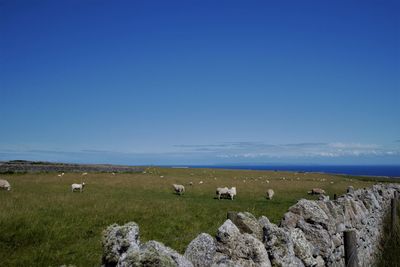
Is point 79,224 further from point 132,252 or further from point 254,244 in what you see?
point 132,252

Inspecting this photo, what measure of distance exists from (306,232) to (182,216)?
1364cm

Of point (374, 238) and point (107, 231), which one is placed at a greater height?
point (107, 231)

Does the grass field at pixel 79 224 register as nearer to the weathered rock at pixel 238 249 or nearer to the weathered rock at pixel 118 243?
the weathered rock at pixel 118 243

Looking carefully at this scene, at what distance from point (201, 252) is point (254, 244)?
938 millimetres

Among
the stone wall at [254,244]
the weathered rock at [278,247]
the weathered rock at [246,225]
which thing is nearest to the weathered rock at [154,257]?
the stone wall at [254,244]

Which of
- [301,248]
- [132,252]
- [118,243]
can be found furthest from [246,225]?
[132,252]

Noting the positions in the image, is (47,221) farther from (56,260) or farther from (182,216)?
(182,216)

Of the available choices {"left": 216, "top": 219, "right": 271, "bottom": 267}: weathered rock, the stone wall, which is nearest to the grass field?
the stone wall

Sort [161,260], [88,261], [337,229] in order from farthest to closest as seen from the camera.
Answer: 1. [88,261]
2. [337,229]
3. [161,260]

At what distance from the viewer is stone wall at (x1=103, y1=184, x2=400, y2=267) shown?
4367mm

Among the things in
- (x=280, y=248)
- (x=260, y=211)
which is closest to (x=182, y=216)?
(x=260, y=211)

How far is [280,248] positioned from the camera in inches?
233

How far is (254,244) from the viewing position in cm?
557

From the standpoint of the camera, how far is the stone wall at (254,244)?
437 centimetres
